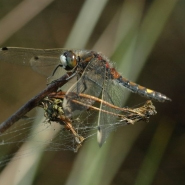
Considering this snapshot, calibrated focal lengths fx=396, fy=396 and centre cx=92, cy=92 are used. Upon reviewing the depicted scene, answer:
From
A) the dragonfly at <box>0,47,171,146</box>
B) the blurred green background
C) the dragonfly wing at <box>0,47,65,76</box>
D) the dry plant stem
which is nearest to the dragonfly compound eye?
the dragonfly at <box>0,47,171,146</box>

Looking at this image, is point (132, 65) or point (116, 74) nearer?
point (116, 74)

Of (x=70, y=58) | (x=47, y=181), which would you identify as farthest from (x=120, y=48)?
(x=47, y=181)

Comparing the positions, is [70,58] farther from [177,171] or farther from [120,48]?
[177,171]

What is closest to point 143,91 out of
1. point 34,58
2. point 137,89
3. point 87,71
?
point 137,89

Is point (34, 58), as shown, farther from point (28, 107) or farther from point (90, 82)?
point (28, 107)

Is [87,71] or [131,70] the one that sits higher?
[131,70]

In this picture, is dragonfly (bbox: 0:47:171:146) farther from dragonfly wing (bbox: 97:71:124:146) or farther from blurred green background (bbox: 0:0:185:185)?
blurred green background (bbox: 0:0:185:185)
